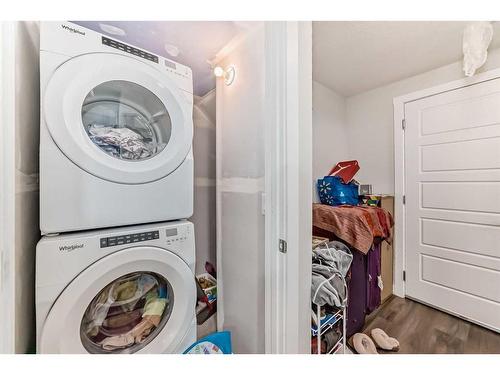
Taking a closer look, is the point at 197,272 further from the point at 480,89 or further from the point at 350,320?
the point at 480,89

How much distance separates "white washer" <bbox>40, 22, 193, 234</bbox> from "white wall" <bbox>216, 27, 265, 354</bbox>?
0.24m

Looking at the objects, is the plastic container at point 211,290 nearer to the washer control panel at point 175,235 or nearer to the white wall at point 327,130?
the washer control panel at point 175,235

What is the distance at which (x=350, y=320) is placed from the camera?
1.41m

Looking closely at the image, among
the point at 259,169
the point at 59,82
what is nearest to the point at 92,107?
the point at 59,82


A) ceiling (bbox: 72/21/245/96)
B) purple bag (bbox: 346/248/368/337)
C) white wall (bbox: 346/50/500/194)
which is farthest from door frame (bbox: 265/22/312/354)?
white wall (bbox: 346/50/500/194)

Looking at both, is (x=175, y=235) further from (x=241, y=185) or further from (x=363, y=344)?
(x=363, y=344)

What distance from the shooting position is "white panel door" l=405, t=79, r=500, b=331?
1499mm

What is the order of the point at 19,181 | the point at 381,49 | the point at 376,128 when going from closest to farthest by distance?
1. the point at 19,181
2. the point at 381,49
3. the point at 376,128

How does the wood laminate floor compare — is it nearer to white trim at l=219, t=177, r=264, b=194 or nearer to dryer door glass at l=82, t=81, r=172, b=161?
white trim at l=219, t=177, r=264, b=194

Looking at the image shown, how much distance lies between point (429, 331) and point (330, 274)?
1.19 meters

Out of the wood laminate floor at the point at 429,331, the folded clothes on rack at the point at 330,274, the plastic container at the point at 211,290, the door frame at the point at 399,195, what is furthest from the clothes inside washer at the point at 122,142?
the door frame at the point at 399,195

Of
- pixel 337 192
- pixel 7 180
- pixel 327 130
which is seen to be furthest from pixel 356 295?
pixel 7 180

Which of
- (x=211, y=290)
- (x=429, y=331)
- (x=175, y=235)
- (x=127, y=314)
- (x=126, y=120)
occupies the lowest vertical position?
(x=429, y=331)

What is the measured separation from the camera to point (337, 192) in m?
1.88
